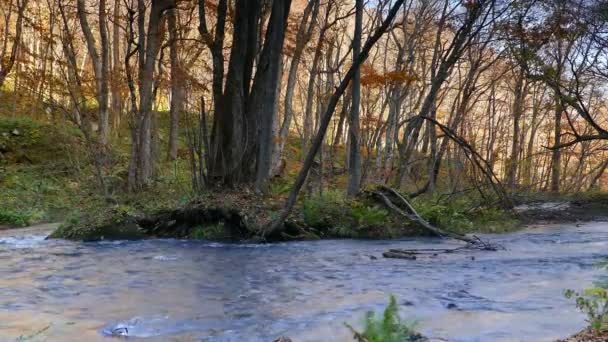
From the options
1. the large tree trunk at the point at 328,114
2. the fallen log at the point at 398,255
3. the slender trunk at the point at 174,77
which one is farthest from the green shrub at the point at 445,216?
the slender trunk at the point at 174,77

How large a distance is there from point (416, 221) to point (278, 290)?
505 cm

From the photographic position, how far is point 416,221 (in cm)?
1012

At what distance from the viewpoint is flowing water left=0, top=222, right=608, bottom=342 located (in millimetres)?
3994

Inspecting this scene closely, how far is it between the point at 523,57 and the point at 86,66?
26216mm

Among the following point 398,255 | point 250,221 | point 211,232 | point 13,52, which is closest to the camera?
point 398,255

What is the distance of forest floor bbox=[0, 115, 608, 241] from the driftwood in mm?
258

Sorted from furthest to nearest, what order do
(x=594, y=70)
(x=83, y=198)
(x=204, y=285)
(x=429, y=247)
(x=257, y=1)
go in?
(x=594, y=70) < (x=83, y=198) < (x=257, y=1) < (x=429, y=247) < (x=204, y=285)

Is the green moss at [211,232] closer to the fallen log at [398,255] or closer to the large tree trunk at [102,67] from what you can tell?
the fallen log at [398,255]

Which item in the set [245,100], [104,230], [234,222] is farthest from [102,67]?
[234,222]

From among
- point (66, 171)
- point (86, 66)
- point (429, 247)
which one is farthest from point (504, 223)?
point (86, 66)

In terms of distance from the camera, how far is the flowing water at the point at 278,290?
3.99 m

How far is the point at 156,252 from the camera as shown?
859 cm

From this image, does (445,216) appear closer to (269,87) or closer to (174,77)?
(269,87)

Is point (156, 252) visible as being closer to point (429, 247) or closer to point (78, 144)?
point (429, 247)
